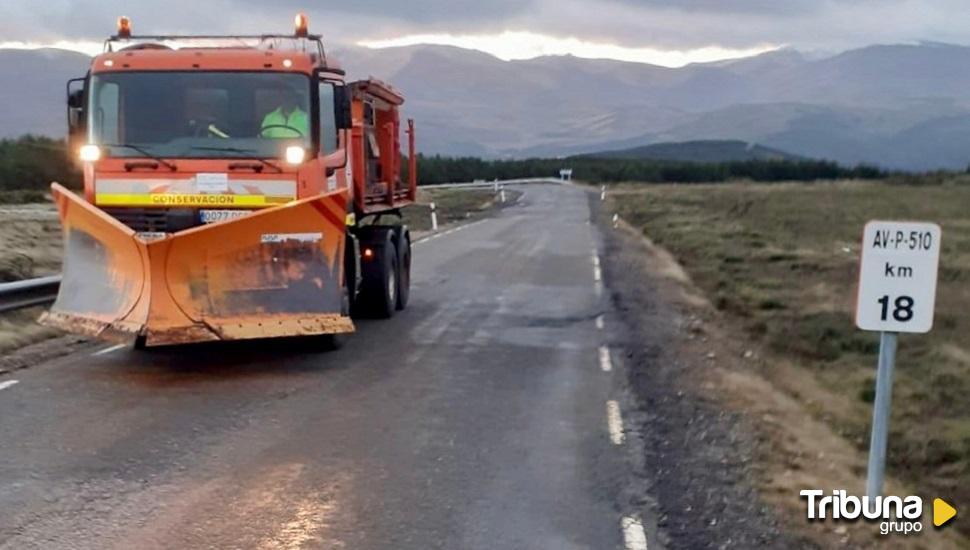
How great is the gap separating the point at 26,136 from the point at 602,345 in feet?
147

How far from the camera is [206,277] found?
1116 cm

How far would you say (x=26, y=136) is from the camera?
5266 centimetres

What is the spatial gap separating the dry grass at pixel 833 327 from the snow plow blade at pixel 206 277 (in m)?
4.93

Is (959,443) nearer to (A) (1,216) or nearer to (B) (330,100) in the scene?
(B) (330,100)

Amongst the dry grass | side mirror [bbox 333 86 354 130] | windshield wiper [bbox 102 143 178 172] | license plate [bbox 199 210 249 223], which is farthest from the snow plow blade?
the dry grass

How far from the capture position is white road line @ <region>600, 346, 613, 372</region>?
12.2m

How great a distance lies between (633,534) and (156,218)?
22.5ft

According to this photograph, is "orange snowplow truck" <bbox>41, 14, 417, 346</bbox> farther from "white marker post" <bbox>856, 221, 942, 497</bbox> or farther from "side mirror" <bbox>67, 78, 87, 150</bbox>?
"white marker post" <bbox>856, 221, 942, 497</bbox>

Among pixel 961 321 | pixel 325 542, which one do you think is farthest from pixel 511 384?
pixel 961 321

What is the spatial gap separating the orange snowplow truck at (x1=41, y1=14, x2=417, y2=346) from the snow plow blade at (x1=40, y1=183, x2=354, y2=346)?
1 centimetres

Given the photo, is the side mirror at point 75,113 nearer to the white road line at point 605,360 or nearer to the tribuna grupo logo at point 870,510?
the white road line at point 605,360

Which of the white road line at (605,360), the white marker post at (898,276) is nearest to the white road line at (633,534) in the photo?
the white marker post at (898,276)

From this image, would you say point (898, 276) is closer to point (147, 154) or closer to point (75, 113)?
point (147, 154)

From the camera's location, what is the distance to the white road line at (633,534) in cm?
656
